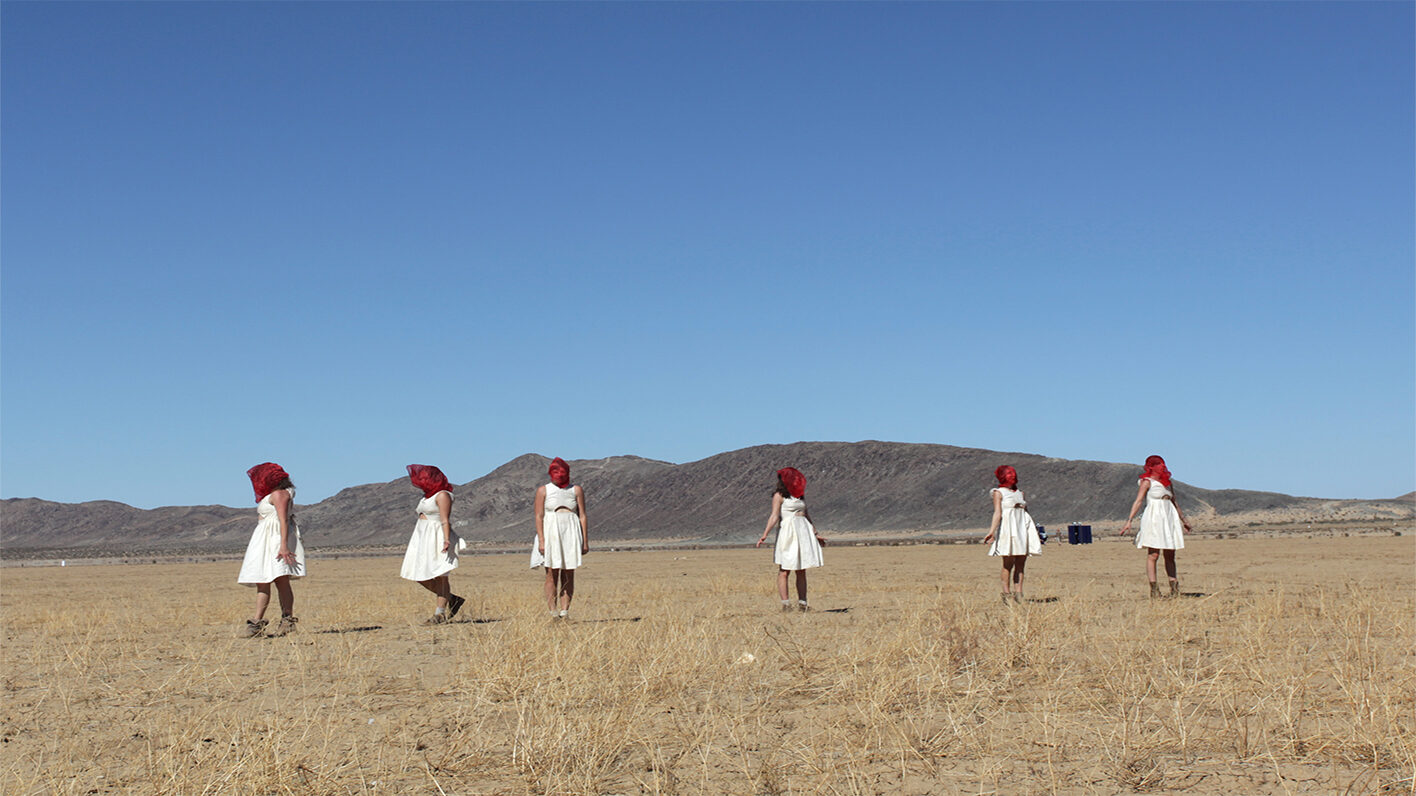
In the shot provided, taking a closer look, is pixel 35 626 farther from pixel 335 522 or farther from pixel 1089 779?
pixel 335 522

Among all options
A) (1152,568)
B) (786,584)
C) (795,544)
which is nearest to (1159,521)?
(1152,568)

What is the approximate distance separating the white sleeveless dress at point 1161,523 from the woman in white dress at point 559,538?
6.43 m

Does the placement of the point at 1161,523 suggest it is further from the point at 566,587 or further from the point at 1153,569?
the point at 566,587

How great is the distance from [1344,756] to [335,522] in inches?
5206

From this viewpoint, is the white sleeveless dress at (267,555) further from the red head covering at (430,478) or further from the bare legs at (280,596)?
the red head covering at (430,478)

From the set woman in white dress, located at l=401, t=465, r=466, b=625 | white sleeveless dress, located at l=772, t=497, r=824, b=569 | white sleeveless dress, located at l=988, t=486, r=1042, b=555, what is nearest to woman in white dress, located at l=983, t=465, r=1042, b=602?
white sleeveless dress, located at l=988, t=486, r=1042, b=555

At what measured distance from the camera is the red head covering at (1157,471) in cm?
1305

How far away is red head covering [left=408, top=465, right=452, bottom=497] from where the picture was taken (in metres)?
11.6

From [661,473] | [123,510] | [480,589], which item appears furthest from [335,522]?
[480,589]

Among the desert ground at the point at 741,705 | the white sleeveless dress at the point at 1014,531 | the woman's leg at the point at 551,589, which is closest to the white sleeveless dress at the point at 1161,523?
the white sleeveless dress at the point at 1014,531

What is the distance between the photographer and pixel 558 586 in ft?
37.2

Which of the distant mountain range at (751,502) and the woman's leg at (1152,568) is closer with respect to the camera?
the woman's leg at (1152,568)

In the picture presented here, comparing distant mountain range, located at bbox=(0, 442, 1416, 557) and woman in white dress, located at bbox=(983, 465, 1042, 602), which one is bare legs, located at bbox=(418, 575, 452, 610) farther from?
distant mountain range, located at bbox=(0, 442, 1416, 557)

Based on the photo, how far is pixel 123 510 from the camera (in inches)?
6462
